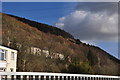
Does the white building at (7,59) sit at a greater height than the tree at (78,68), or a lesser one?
greater

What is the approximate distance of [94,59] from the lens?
7350 cm

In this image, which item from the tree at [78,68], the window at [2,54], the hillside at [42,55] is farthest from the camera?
the tree at [78,68]

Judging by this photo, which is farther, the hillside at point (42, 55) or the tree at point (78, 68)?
the tree at point (78, 68)

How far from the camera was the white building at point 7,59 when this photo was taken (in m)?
27.5

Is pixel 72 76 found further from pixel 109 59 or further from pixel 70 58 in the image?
pixel 109 59

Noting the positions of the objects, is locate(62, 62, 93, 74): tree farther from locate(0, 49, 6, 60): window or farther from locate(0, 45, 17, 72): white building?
locate(0, 49, 6, 60): window

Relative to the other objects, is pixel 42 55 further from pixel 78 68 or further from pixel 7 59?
pixel 7 59

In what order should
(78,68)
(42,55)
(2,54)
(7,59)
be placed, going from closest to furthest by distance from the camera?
1. (2,54)
2. (7,59)
3. (42,55)
4. (78,68)


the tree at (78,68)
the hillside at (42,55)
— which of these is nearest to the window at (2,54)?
the hillside at (42,55)

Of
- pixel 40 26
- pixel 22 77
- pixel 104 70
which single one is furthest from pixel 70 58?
pixel 22 77

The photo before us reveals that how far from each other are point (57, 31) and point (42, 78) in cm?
8457

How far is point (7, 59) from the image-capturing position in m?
28.6

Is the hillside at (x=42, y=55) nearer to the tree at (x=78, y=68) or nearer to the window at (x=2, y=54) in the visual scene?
the tree at (x=78, y=68)

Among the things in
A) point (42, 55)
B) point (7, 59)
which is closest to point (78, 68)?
point (42, 55)
